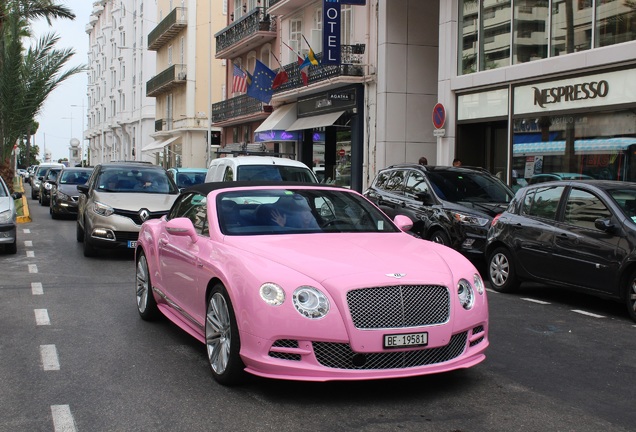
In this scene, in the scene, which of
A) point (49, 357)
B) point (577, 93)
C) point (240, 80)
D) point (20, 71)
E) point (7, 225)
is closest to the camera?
point (49, 357)

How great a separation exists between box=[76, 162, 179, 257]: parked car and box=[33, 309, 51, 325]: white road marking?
198 inches

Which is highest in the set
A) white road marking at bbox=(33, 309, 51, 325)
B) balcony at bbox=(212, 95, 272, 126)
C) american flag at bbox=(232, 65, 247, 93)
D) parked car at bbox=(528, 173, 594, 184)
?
american flag at bbox=(232, 65, 247, 93)

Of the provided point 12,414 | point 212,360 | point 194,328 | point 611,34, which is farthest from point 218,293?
point 611,34

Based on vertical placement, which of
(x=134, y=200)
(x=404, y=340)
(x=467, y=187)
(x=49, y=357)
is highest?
(x=467, y=187)

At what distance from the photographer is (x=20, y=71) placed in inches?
953

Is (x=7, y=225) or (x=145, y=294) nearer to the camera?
(x=145, y=294)

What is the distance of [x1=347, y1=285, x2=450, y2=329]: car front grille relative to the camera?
17.3 feet

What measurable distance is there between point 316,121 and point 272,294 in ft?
79.8

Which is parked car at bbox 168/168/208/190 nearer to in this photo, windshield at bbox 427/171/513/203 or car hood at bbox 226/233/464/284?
windshield at bbox 427/171/513/203

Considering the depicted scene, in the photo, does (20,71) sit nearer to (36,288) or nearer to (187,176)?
(187,176)

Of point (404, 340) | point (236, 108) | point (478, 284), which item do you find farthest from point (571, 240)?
point (236, 108)

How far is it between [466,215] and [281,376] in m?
8.11

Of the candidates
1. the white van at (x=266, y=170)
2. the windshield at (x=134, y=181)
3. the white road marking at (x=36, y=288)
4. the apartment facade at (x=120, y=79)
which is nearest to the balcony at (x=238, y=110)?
the apartment facade at (x=120, y=79)

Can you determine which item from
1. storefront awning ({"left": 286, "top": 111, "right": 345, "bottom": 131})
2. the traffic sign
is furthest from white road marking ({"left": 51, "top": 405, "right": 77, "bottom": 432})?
storefront awning ({"left": 286, "top": 111, "right": 345, "bottom": 131})
